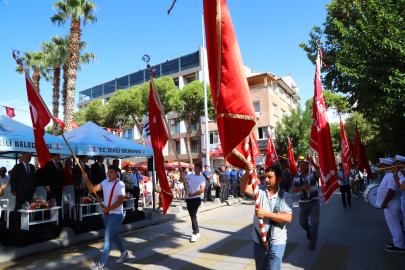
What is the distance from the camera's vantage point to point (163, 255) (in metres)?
6.33

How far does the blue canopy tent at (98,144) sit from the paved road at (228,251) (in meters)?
2.64

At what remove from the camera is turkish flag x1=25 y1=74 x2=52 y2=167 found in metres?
6.83

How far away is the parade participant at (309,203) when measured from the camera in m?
6.31

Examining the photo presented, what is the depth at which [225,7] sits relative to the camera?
3.63m

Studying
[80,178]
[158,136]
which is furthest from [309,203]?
[80,178]

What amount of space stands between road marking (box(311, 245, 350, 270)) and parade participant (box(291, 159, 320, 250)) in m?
0.35

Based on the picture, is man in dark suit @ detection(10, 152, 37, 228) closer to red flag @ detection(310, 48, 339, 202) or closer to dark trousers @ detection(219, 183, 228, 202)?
red flag @ detection(310, 48, 339, 202)

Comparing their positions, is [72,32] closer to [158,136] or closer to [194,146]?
[158,136]

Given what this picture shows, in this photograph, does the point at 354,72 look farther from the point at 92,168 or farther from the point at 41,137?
the point at 41,137

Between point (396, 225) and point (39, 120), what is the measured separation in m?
7.82

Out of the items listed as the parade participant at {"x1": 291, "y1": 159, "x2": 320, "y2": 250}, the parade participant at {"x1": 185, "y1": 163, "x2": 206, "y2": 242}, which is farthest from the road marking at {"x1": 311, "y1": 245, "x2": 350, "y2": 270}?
the parade participant at {"x1": 185, "y1": 163, "x2": 206, "y2": 242}

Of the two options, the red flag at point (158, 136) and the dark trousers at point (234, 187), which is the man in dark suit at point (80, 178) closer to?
the red flag at point (158, 136)

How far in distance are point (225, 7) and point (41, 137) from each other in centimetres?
533

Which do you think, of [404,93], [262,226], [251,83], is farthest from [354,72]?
[251,83]
